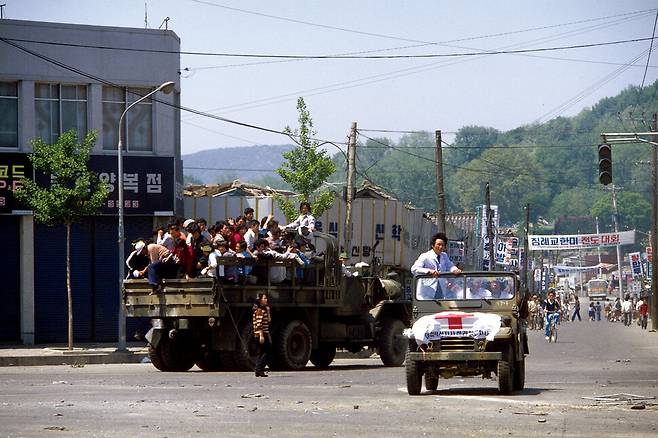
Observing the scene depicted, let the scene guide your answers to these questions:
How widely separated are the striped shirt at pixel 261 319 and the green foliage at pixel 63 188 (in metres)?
12.9

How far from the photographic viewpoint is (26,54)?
41312 millimetres

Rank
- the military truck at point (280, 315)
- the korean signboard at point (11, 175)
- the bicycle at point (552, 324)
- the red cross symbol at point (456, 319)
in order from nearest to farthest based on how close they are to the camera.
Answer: the red cross symbol at point (456, 319) < the military truck at point (280, 315) < the korean signboard at point (11, 175) < the bicycle at point (552, 324)

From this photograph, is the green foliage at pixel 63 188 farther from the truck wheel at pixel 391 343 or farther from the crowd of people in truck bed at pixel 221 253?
the truck wheel at pixel 391 343

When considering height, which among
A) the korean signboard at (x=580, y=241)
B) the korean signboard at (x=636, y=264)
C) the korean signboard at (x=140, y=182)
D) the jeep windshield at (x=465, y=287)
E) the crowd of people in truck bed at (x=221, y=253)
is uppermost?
the korean signboard at (x=580, y=241)

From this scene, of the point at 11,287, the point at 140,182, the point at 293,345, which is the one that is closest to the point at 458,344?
the point at 293,345

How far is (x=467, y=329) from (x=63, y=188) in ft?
66.1

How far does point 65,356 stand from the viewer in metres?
34.1

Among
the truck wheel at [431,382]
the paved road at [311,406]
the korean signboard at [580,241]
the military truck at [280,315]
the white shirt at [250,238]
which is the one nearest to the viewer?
the paved road at [311,406]

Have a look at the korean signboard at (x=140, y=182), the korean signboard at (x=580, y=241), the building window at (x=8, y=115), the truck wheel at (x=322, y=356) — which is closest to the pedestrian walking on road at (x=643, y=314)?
the korean signboard at (x=140, y=182)

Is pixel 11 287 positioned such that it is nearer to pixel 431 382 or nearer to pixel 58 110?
pixel 58 110

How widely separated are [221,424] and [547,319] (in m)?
37.4

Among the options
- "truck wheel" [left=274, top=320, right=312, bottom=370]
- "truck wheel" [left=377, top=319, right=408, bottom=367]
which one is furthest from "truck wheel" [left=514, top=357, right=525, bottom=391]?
"truck wheel" [left=377, top=319, right=408, bottom=367]

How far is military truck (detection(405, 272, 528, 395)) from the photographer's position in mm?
19203

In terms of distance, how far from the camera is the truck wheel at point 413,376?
19266 mm
